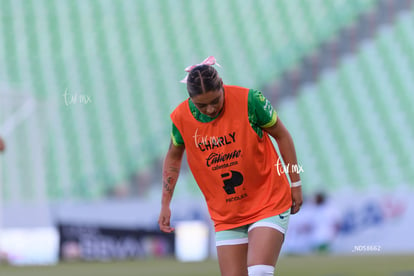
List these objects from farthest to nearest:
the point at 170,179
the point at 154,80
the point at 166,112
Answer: the point at 154,80 → the point at 166,112 → the point at 170,179

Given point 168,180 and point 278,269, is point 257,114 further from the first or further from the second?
point 278,269

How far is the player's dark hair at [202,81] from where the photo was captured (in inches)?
181

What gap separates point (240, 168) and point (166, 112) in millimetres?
14596

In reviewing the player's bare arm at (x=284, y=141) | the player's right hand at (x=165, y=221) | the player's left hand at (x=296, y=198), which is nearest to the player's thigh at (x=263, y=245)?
the player's left hand at (x=296, y=198)

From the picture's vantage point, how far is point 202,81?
15.0 ft

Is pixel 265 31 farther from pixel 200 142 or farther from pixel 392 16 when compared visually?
pixel 200 142

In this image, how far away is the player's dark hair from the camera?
15.1 feet

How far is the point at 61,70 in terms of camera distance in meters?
20.1

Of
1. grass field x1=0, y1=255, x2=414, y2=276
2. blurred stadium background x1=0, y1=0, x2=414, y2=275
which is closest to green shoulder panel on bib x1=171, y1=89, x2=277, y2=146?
grass field x1=0, y1=255, x2=414, y2=276

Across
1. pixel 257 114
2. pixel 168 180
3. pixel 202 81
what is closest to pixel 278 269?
pixel 168 180

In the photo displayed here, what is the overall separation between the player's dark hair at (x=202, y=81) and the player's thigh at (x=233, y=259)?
1.11 meters

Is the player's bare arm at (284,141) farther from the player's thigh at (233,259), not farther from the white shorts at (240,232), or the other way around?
the player's thigh at (233,259)

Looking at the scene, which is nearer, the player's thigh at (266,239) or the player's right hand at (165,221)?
the player's thigh at (266,239)

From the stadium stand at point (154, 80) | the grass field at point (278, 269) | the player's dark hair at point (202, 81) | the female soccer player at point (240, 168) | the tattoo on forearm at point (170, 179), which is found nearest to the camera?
the player's dark hair at point (202, 81)
